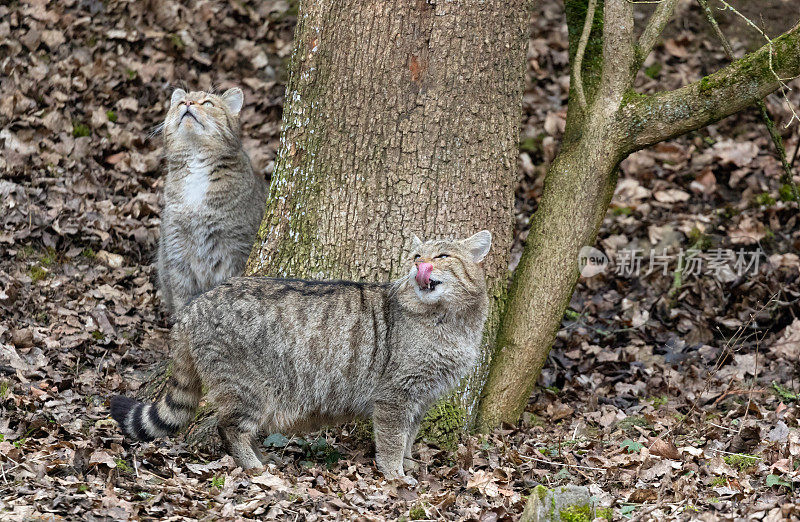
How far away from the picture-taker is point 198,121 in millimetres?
8133

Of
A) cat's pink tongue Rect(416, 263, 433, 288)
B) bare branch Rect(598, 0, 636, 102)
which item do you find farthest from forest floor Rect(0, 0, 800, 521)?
bare branch Rect(598, 0, 636, 102)

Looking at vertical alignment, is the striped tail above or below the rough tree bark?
below

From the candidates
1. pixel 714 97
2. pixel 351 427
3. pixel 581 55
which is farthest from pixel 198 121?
pixel 714 97

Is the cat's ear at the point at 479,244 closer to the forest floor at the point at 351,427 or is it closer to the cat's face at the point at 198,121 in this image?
the forest floor at the point at 351,427

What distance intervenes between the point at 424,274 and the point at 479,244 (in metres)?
0.56

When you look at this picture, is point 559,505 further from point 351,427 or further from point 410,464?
point 351,427

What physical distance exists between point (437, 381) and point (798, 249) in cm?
537

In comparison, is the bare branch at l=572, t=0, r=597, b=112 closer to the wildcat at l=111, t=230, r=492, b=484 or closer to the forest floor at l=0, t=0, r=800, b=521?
the wildcat at l=111, t=230, r=492, b=484

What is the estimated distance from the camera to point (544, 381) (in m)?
8.18

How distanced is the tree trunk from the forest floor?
141cm

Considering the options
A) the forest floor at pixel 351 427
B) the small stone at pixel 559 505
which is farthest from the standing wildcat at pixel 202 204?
the small stone at pixel 559 505

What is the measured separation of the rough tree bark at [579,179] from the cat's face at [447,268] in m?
0.84

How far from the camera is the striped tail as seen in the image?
5977mm

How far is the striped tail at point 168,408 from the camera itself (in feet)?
19.6
